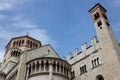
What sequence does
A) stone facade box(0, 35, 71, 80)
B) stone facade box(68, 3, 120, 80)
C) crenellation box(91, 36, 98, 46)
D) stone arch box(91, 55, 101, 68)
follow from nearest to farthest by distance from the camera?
stone facade box(68, 3, 120, 80) < stone facade box(0, 35, 71, 80) < stone arch box(91, 55, 101, 68) < crenellation box(91, 36, 98, 46)

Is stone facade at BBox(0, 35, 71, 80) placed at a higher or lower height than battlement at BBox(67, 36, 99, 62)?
lower

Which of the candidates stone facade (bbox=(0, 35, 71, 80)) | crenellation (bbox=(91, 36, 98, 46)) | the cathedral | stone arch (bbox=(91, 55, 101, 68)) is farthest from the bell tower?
stone facade (bbox=(0, 35, 71, 80))

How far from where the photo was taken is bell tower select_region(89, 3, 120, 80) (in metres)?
17.9

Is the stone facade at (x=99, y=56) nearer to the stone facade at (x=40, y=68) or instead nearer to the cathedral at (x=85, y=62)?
the cathedral at (x=85, y=62)

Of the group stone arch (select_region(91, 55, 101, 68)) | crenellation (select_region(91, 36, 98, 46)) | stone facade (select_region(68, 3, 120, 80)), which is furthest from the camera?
crenellation (select_region(91, 36, 98, 46))

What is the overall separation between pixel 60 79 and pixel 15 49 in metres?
14.3

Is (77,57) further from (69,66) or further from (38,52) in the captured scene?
(38,52)

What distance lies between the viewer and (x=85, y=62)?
22000 millimetres

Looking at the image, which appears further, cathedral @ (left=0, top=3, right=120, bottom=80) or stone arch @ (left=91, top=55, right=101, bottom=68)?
stone arch @ (left=91, top=55, right=101, bottom=68)

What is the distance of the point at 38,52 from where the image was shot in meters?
24.3

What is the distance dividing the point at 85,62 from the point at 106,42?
3722 mm

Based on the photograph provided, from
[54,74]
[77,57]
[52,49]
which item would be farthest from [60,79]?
Answer: [52,49]

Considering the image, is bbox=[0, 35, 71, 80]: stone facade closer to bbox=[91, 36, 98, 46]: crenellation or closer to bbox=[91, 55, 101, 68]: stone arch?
bbox=[91, 55, 101, 68]: stone arch

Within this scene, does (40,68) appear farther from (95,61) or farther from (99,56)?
(99,56)
